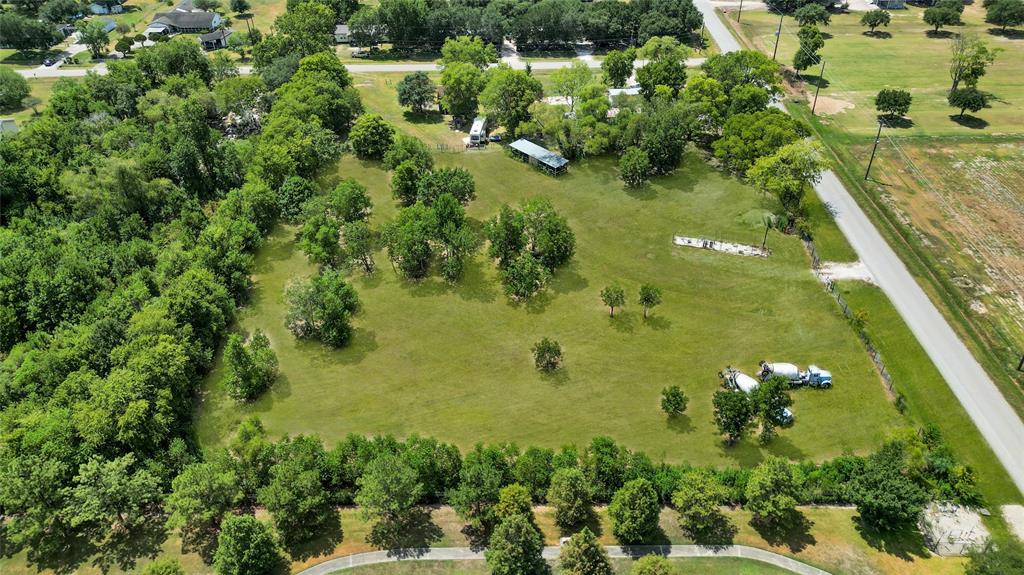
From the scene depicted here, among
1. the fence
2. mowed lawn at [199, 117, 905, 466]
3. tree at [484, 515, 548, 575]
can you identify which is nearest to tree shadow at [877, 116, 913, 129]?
mowed lawn at [199, 117, 905, 466]

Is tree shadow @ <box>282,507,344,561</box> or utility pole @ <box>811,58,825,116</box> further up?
utility pole @ <box>811,58,825,116</box>

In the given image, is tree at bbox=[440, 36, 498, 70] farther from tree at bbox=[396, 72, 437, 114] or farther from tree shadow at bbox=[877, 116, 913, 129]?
tree shadow at bbox=[877, 116, 913, 129]

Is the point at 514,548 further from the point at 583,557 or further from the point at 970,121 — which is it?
the point at 970,121

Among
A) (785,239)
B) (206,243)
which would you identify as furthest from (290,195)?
(785,239)

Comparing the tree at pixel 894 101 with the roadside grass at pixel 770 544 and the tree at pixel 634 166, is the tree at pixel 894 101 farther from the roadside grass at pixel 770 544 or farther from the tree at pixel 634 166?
the roadside grass at pixel 770 544

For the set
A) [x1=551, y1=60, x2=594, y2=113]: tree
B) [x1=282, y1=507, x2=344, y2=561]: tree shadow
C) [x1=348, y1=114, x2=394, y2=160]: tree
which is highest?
[x1=551, y1=60, x2=594, y2=113]: tree

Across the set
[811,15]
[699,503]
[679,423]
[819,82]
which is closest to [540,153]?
[679,423]
